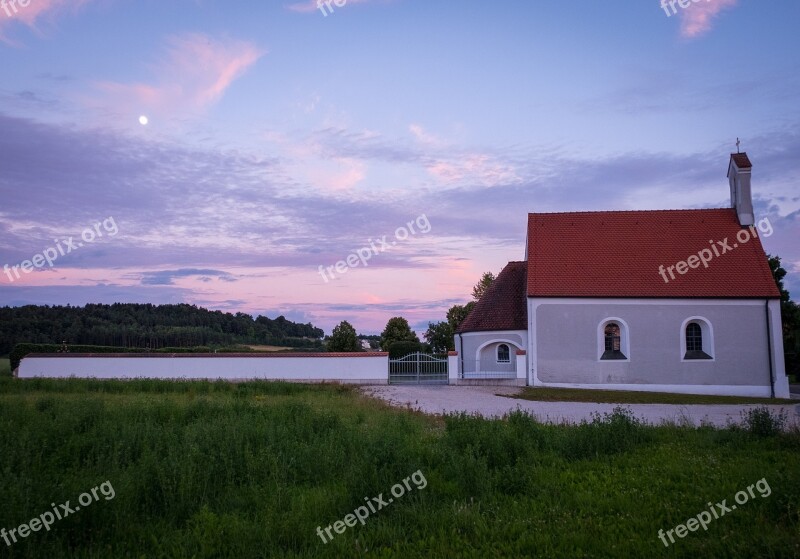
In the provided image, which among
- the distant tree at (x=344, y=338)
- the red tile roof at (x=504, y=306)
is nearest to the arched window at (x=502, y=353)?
the red tile roof at (x=504, y=306)

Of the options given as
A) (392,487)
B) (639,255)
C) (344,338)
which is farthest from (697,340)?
(392,487)

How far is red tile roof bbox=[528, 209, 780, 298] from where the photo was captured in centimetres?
2816

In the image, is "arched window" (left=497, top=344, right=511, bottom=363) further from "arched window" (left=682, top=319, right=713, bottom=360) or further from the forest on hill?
the forest on hill

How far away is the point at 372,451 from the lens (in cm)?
796


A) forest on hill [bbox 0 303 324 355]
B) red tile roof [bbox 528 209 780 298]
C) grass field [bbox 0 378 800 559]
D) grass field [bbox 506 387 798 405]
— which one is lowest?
grass field [bbox 506 387 798 405]

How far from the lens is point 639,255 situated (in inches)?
1175

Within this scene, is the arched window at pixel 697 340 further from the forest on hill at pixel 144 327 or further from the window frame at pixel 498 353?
the forest on hill at pixel 144 327

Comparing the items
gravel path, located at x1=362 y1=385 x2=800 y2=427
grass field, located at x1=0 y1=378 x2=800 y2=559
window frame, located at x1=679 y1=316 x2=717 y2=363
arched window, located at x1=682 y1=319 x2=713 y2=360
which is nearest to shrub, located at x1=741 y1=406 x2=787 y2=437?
grass field, located at x1=0 y1=378 x2=800 y2=559

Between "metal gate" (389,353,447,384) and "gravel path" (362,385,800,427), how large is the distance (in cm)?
260

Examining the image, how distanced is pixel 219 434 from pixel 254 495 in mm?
2095

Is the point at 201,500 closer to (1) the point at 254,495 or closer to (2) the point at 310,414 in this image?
(1) the point at 254,495

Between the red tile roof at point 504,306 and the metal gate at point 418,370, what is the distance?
9.90ft

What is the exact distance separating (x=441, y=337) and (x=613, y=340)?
980 inches

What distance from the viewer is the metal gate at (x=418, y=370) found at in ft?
95.2
